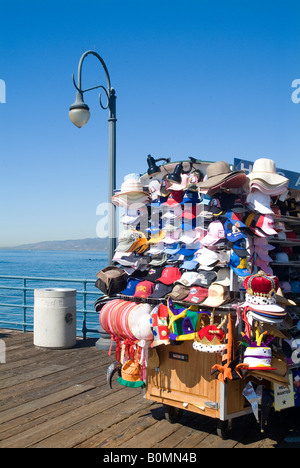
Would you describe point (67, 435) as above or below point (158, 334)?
below

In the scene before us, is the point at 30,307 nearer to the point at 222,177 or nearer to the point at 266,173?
the point at 222,177

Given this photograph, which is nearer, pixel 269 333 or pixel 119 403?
pixel 269 333

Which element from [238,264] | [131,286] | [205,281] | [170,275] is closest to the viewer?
[238,264]

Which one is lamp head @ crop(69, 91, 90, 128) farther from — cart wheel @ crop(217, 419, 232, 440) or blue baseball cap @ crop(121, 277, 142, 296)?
cart wheel @ crop(217, 419, 232, 440)

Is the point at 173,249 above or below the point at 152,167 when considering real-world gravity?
below

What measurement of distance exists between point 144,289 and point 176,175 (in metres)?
1.22

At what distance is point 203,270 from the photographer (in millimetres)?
4602

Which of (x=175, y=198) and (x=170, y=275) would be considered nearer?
(x=170, y=275)

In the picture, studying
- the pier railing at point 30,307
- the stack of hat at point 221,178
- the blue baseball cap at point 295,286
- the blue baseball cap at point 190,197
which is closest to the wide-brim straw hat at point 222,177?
the stack of hat at point 221,178

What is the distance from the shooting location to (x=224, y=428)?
4.39 m

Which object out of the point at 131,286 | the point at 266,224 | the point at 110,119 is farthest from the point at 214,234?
the point at 110,119
